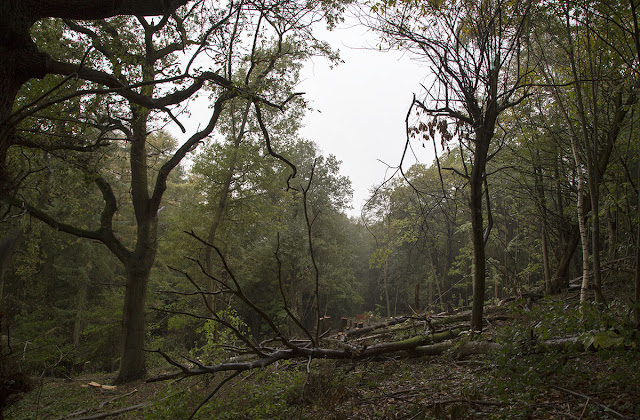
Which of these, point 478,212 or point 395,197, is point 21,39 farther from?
point 395,197

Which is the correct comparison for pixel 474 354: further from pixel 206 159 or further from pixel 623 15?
pixel 206 159

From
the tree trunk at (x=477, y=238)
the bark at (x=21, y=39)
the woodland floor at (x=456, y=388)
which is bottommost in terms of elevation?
the woodland floor at (x=456, y=388)

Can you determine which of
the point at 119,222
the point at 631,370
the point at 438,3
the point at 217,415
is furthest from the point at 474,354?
the point at 119,222

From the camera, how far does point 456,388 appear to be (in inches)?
166

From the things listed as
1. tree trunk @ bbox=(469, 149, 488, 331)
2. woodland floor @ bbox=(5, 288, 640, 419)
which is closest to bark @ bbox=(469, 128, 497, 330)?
tree trunk @ bbox=(469, 149, 488, 331)

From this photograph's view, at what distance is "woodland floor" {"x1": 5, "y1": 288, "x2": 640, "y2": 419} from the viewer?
318 centimetres

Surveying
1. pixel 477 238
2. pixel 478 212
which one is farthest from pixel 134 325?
pixel 478 212

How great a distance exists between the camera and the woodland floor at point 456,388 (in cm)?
318

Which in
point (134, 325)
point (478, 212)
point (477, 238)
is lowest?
point (134, 325)

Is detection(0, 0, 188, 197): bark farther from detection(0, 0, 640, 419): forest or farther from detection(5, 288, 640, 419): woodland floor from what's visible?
detection(5, 288, 640, 419): woodland floor

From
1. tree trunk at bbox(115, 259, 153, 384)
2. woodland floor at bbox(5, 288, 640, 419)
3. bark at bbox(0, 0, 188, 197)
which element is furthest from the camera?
tree trunk at bbox(115, 259, 153, 384)

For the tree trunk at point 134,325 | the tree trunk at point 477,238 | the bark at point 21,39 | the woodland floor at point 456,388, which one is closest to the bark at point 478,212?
the tree trunk at point 477,238

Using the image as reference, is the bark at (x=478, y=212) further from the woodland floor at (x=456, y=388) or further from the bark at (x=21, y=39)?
the bark at (x=21, y=39)

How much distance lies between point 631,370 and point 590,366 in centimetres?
80
